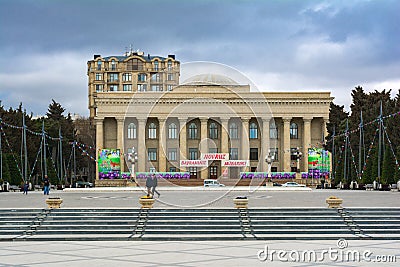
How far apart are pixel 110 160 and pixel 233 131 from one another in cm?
1480

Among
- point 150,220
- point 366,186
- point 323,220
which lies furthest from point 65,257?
point 366,186

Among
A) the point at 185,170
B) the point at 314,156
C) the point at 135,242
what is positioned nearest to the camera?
the point at 135,242

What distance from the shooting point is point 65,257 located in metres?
14.5

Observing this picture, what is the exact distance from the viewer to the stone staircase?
18375mm

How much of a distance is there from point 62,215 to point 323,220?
7999mm

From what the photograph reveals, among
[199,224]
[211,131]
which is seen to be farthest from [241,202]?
[211,131]

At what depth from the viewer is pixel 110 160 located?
65812 mm

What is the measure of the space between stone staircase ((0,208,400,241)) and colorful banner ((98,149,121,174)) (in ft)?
146

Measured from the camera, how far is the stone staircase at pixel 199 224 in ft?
60.3

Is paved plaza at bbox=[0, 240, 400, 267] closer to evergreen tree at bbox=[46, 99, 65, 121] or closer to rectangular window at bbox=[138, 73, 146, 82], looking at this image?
evergreen tree at bbox=[46, 99, 65, 121]

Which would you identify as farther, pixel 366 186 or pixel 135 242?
pixel 366 186

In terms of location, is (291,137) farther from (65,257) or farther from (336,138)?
(65,257)

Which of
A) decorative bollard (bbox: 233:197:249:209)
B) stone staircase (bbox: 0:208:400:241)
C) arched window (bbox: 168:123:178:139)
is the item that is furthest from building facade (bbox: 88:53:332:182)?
stone staircase (bbox: 0:208:400:241)

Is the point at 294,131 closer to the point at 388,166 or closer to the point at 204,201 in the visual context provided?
the point at 388,166
